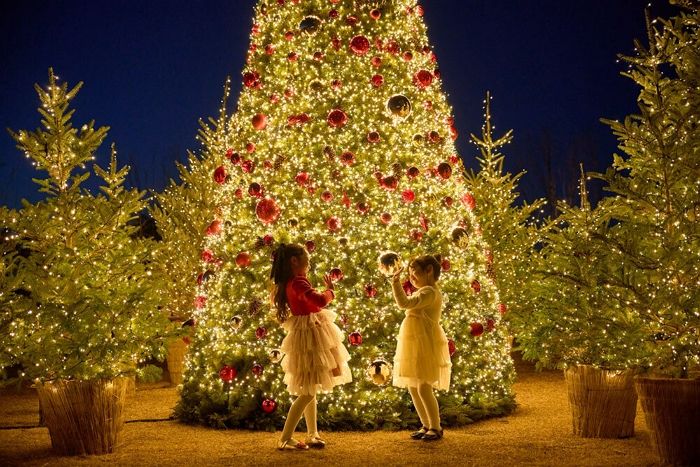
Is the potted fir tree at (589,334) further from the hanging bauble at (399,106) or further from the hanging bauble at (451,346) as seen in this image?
the hanging bauble at (399,106)

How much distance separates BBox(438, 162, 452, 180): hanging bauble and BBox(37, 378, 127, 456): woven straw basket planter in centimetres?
426

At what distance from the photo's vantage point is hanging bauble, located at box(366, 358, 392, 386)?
7602mm

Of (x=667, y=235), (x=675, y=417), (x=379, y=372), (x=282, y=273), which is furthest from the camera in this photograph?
(x=379, y=372)

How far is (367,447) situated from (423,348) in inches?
42.2

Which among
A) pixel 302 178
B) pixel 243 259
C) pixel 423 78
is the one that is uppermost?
pixel 423 78

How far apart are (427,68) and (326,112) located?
58.5 inches

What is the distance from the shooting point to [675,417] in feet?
18.9

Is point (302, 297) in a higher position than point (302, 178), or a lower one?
lower

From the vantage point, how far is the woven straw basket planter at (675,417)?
18.7 feet

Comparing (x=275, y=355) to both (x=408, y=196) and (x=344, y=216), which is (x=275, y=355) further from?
(x=408, y=196)

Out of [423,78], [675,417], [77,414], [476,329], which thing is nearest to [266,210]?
[423,78]

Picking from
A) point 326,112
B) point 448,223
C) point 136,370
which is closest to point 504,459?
point 448,223

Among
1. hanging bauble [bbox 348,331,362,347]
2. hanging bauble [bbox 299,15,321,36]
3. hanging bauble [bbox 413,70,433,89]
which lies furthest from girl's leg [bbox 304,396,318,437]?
hanging bauble [bbox 299,15,321,36]

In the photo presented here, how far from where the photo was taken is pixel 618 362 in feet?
22.5
